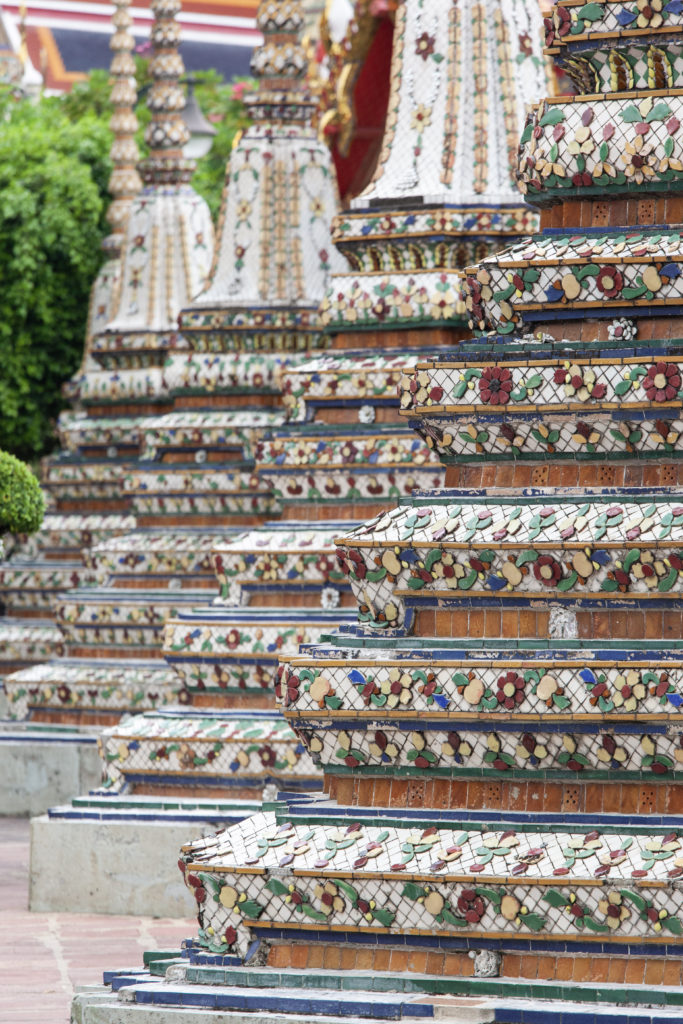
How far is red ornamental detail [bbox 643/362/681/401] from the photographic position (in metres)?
7.61

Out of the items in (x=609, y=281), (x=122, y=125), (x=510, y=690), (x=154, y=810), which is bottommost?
(x=154, y=810)

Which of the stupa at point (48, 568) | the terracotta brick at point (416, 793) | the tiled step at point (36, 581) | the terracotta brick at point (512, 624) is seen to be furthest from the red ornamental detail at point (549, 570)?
the tiled step at point (36, 581)

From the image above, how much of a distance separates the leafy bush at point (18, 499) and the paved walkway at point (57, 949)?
12.5ft

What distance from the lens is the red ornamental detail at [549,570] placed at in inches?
294

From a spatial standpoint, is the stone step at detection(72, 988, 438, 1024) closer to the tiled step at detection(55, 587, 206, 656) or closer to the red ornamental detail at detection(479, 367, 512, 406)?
the red ornamental detail at detection(479, 367, 512, 406)

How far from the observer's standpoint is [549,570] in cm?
748

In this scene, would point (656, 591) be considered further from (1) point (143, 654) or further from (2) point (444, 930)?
(1) point (143, 654)

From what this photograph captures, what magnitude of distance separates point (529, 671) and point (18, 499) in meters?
8.78

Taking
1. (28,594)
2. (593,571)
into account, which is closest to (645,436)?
(593,571)

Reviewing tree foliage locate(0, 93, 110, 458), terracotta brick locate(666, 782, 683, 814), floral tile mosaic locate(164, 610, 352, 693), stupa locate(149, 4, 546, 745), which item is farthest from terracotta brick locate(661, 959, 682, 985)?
tree foliage locate(0, 93, 110, 458)

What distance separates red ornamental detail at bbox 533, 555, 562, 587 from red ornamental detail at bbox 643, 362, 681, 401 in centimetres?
58

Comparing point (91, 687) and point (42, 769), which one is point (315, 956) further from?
point (42, 769)

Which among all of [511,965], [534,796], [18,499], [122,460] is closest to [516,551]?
[534,796]

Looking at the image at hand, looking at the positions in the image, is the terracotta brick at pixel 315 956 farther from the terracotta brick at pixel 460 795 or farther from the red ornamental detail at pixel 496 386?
the red ornamental detail at pixel 496 386
